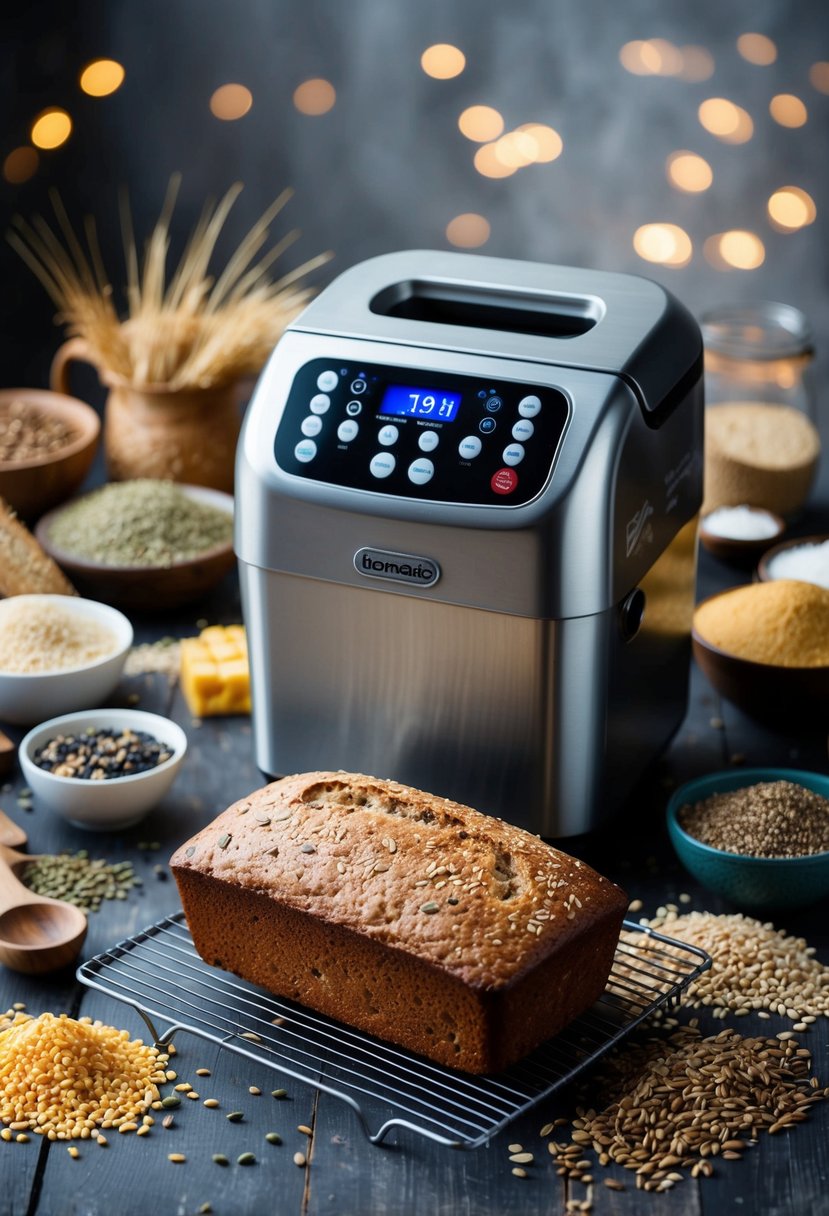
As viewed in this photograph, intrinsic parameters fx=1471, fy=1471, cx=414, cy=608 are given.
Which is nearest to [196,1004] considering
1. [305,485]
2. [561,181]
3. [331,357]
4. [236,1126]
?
[236,1126]

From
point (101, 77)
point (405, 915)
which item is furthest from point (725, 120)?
point (405, 915)

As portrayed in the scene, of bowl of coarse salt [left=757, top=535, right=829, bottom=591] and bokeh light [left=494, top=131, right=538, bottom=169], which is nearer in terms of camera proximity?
bowl of coarse salt [left=757, top=535, right=829, bottom=591]

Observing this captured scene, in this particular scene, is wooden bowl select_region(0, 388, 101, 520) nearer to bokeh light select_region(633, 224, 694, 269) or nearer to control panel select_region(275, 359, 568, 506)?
control panel select_region(275, 359, 568, 506)

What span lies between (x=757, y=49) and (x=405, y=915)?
76.3 inches

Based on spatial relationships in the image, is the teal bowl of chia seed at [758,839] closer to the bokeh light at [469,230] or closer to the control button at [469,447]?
the control button at [469,447]

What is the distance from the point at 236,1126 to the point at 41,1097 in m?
0.17

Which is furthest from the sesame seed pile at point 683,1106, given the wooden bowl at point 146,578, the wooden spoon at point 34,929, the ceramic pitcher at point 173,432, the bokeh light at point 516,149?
the bokeh light at point 516,149

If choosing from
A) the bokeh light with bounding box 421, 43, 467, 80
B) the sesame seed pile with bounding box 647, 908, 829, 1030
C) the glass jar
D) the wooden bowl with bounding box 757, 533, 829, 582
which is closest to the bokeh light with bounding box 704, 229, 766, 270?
the glass jar

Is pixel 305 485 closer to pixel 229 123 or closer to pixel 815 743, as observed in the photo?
pixel 815 743

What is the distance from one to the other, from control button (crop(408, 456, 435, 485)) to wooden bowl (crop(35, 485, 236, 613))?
77 centimetres

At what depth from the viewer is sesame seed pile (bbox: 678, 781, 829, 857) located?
1493mm

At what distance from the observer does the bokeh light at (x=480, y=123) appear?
9.10 feet

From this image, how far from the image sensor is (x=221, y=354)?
2.28 meters

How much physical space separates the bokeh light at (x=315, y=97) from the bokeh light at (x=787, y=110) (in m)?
0.82
